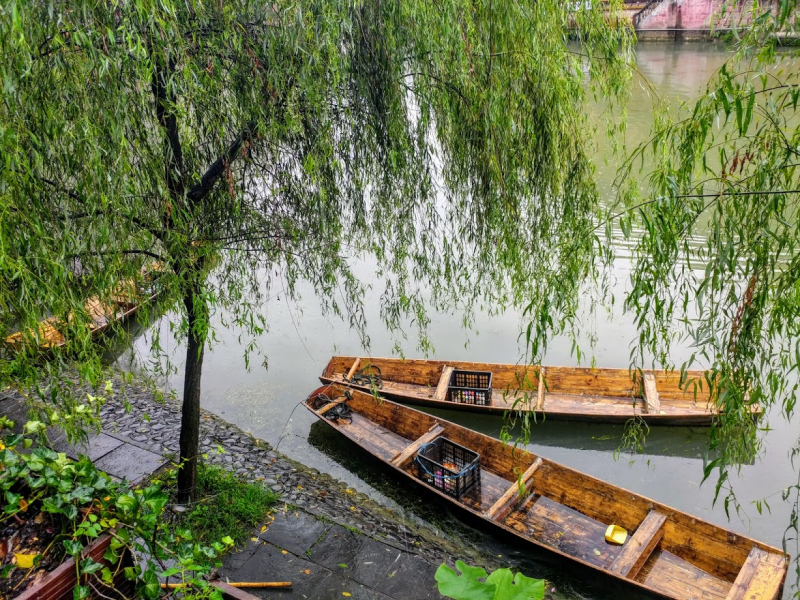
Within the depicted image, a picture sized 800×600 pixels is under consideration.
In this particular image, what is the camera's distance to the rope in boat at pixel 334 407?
26.4 feet

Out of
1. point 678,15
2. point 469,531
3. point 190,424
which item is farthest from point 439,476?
point 678,15

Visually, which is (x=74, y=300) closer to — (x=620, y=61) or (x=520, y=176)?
(x=520, y=176)

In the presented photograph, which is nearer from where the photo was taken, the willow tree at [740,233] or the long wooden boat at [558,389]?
the willow tree at [740,233]

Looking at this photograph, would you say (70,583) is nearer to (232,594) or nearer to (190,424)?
(232,594)

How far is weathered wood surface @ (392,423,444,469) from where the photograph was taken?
686 centimetres

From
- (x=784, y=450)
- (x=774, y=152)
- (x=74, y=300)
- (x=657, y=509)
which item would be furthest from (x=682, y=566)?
(x=74, y=300)

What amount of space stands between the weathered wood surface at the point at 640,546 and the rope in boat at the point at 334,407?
12.4 feet

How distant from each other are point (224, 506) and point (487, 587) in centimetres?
477

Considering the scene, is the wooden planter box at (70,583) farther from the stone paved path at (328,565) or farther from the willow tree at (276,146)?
the stone paved path at (328,565)

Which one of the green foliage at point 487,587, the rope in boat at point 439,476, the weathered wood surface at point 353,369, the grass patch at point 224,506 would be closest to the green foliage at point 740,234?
the green foliage at point 487,587

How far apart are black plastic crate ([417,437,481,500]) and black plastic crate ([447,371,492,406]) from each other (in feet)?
4.10

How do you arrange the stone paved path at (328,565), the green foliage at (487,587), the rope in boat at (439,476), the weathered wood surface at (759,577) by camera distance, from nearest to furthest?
the green foliage at (487,587) → the weathered wood surface at (759,577) → the stone paved path at (328,565) → the rope in boat at (439,476)

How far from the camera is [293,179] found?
4758mm

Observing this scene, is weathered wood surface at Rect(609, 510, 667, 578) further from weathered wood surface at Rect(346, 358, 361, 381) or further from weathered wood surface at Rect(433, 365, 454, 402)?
weathered wood surface at Rect(346, 358, 361, 381)
